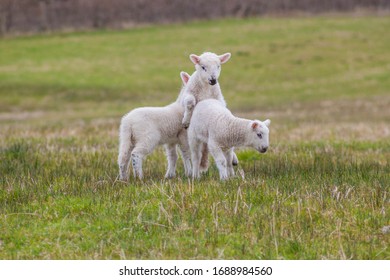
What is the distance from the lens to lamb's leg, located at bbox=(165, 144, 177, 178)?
923 cm

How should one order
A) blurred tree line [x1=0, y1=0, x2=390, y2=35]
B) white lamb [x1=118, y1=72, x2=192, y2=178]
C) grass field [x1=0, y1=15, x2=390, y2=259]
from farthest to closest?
blurred tree line [x1=0, y1=0, x2=390, y2=35] → white lamb [x1=118, y1=72, x2=192, y2=178] → grass field [x1=0, y1=15, x2=390, y2=259]

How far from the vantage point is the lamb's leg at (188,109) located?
29.5 ft

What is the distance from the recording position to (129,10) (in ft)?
205

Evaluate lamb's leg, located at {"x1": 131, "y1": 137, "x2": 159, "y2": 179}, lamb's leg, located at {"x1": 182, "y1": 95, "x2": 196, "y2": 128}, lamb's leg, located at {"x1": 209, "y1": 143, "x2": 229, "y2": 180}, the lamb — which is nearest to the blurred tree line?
the lamb

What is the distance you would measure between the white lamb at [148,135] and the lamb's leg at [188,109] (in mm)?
222

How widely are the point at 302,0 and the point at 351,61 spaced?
675 inches

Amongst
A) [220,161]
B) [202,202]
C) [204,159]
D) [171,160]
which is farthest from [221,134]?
[202,202]

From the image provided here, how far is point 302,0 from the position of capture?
65.8 meters

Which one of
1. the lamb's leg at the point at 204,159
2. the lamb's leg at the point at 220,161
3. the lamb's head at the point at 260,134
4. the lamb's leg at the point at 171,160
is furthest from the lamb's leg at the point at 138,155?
the lamb's head at the point at 260,134

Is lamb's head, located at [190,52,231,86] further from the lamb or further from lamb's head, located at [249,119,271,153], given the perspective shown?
lamb's head, located at [249,119,271,153]

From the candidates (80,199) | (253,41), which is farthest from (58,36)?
(80,199)

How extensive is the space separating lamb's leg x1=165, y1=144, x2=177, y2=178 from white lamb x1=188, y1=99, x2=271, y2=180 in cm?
51

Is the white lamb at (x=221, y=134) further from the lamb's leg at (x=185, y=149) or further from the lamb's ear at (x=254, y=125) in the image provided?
the lamb's leg at (x=185, y=149)

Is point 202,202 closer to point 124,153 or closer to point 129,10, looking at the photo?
point 124,153
